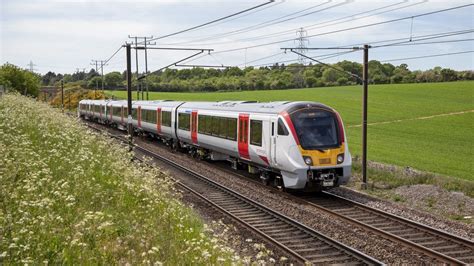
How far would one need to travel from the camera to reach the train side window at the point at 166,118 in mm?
30042

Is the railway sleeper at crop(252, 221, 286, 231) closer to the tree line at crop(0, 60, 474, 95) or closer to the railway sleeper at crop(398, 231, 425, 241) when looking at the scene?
the railway sleeper at crop(398, 231, 425, 241)

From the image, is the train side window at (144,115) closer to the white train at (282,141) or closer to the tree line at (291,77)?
the white train at (282,141)

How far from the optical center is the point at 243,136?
19.1 m

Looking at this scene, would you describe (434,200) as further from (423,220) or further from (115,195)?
(115,195)

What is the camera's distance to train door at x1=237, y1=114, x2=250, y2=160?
18.8m

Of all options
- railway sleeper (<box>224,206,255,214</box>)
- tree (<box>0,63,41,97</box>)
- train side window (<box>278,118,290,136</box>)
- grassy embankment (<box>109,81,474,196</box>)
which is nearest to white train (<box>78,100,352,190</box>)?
train side window (<box>278,118,290,136</box>)

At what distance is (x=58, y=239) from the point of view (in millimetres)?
6535

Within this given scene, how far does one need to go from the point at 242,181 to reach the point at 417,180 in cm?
631

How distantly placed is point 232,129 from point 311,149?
506cm

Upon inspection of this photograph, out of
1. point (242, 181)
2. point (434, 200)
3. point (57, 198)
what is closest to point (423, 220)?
point (434, 200)

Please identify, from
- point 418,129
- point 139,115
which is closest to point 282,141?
point 139,115

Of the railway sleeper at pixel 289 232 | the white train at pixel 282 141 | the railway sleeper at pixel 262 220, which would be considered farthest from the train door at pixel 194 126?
the railway sleeper at pixel 289 232

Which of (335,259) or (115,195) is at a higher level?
(115,195)

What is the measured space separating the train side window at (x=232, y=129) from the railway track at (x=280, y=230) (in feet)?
7.12
